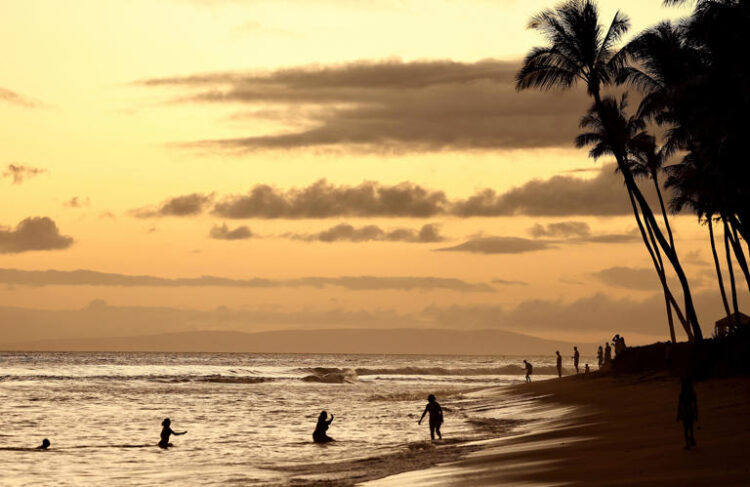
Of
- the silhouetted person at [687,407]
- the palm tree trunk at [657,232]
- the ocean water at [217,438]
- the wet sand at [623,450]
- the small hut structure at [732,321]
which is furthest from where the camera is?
the small hut structure at [732,321]

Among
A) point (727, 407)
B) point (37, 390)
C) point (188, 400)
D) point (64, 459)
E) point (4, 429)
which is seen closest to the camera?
point (727, 407)

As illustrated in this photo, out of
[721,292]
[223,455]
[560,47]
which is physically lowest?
[223,455]

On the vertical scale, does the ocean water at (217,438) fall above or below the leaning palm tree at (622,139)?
below

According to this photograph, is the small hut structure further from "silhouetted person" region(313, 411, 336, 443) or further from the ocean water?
"silhouetted person" region(313, 411, 336, 443)

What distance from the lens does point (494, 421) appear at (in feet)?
113

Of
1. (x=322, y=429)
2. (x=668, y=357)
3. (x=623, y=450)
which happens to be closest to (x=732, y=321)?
(x=668, y=357)

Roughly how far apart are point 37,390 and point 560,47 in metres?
49.2

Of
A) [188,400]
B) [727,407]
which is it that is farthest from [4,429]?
[727,407]

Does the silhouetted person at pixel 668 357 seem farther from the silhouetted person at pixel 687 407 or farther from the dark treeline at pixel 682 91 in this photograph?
the silhouetted person at pixel 687 407

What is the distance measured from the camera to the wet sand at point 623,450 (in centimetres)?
1395

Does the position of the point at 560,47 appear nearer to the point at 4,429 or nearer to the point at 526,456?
the point at 526,456

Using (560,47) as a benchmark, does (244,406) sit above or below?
below

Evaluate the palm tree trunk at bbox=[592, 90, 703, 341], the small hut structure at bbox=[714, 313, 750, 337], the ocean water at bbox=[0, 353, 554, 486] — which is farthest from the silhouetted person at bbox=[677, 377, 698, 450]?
the small hut structure at bbox=[714, 313, 750, 337]

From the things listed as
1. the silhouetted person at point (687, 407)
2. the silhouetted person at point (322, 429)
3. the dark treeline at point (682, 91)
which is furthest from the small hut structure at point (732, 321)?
the silhouetted person at point (687, 407)
